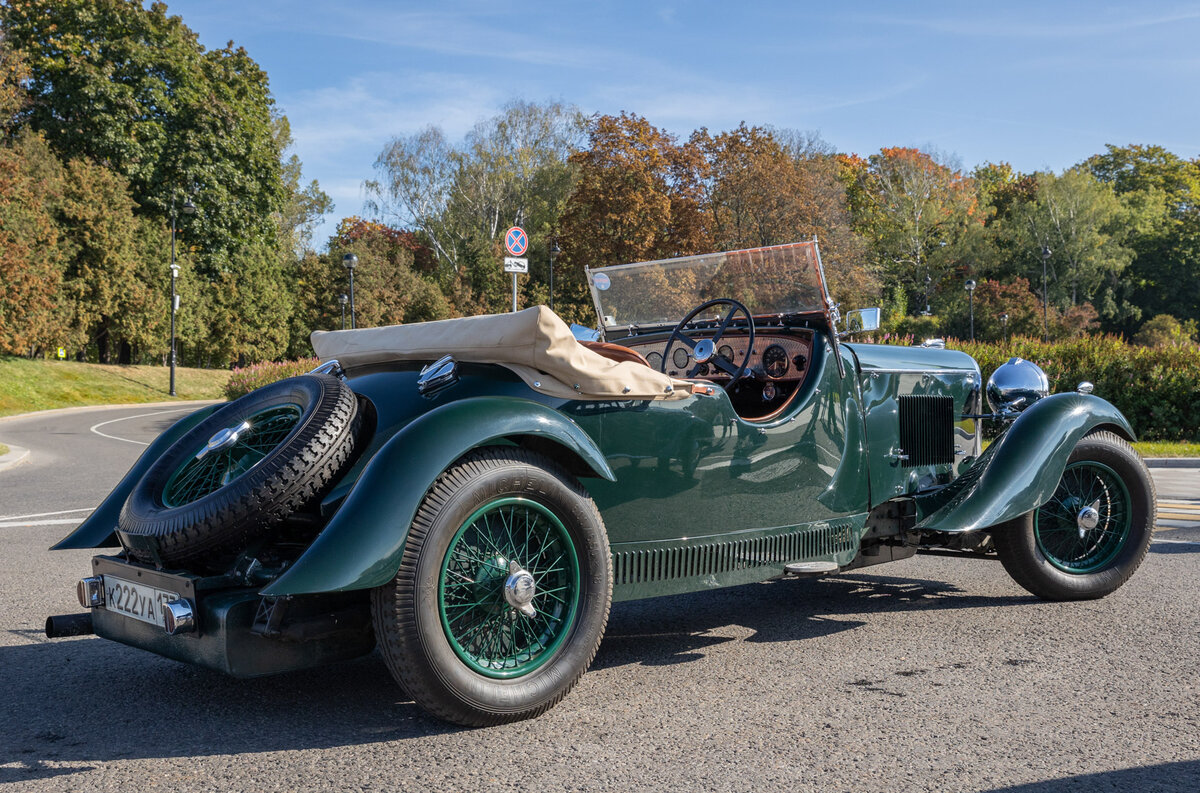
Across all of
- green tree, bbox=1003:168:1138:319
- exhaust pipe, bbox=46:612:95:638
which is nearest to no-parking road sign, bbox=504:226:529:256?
exhaust pipe, bbox=46:612:95:638

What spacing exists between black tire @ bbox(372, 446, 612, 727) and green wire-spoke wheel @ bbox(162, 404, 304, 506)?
81 centimetres

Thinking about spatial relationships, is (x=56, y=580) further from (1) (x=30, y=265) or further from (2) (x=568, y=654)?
(1) (x=30, y=265)

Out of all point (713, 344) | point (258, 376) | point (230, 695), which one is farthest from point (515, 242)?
point (258, 376)

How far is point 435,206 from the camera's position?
46750mm

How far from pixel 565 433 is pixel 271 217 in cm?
4382

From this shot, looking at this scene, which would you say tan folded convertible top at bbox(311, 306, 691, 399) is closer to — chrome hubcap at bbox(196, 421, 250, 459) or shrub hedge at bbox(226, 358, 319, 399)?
chrome hubcap at bbox(196, 421, 250, 459)

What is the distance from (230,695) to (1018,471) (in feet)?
11.8

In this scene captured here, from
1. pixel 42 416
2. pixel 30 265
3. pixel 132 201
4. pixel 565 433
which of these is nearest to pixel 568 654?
pixel 565 433

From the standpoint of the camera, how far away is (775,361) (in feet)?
15.7

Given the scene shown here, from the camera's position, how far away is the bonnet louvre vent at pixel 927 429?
4887 millimetres

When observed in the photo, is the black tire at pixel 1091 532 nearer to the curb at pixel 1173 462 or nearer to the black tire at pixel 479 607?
the black tire at pixel 479 607

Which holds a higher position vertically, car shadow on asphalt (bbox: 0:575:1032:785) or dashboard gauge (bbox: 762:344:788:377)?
dashboard gauge (bbox: 762:344:788:377)

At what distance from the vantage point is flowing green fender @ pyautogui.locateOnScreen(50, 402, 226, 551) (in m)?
3.81

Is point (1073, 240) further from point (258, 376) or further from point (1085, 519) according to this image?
point (1085, 519)
